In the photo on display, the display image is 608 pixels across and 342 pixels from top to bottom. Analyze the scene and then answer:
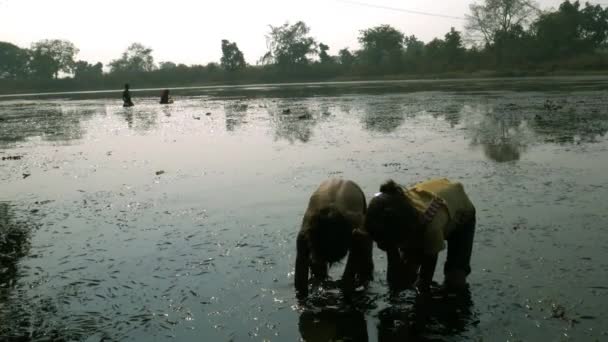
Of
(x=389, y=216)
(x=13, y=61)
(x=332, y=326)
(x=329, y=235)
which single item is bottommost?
(x=332, y=326)

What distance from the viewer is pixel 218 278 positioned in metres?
4.64

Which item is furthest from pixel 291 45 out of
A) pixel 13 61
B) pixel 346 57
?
pixel 13 61

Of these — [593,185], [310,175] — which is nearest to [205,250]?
[310,175]

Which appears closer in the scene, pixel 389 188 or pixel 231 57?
pixel 389 188

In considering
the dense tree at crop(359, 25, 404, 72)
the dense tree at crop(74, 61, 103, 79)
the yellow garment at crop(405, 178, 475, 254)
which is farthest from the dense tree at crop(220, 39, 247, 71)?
the yellow garment at crop(405, 178, 475, 254)

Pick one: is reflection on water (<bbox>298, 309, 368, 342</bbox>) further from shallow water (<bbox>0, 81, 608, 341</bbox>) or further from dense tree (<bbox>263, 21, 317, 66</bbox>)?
dense tree (<bbox>263, 21, 317, 66</bbox>)

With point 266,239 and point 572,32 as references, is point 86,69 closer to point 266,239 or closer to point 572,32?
point 572,32

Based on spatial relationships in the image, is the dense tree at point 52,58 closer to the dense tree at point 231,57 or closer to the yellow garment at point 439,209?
the dense tree at point 231,57

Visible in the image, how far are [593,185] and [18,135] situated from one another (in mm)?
16886

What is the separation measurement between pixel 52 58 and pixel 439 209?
118m

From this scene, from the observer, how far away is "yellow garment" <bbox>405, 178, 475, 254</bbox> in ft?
11.3

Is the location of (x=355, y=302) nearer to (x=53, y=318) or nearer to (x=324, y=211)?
(x=324, y=211)

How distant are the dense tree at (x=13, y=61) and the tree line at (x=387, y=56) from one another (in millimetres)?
216

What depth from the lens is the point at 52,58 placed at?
10694cm
